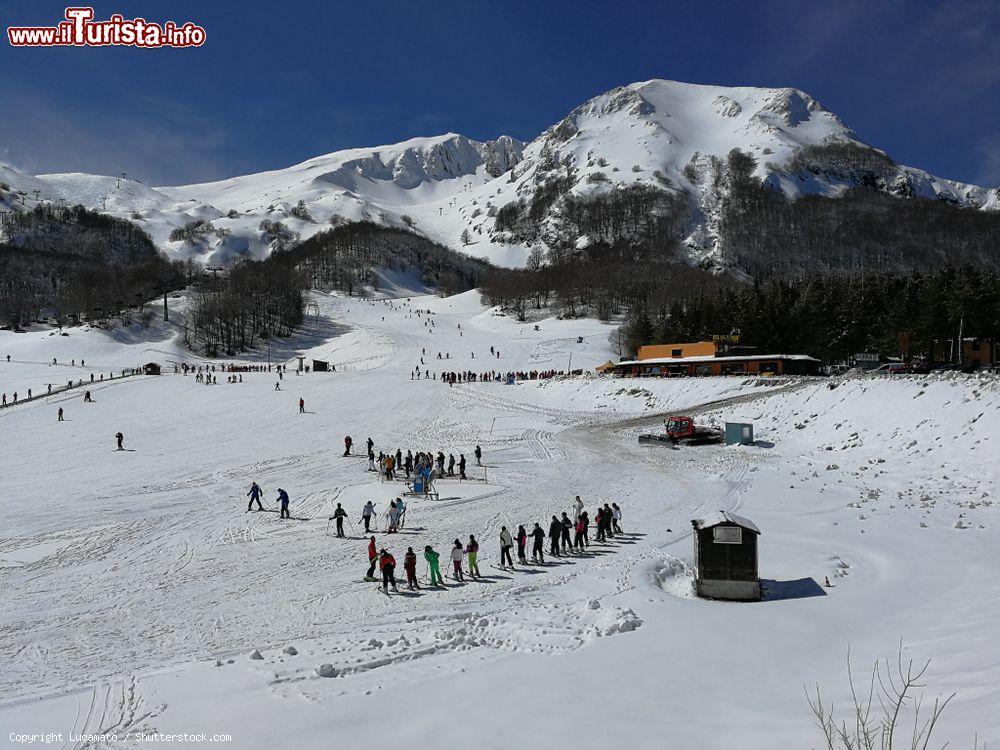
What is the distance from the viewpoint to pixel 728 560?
466 inches

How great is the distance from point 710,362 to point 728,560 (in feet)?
134

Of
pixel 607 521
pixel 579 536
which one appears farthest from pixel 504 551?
pixel 607 521

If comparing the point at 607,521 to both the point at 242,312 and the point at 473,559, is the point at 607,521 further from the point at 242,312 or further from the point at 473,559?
the point at 242,312

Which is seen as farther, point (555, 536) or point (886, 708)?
point (555, 536)

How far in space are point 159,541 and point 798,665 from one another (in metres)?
15.9

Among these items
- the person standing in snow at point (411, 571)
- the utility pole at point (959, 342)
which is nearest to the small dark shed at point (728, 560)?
the person standing in snow at point (411, 571)

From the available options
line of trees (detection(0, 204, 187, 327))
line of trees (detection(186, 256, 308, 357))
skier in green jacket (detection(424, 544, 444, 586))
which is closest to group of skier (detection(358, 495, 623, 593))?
skier in green jacket (detection(424, 544, 444, 586))

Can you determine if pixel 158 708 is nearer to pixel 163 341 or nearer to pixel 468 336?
pixel 468 336

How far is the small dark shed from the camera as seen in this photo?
1173 cm

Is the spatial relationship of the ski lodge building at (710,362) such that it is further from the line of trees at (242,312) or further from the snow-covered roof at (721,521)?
the line of trees at (242,312)

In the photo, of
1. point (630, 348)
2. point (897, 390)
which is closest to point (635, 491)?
point (897, 390)

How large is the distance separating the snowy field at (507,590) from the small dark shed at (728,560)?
0.67m

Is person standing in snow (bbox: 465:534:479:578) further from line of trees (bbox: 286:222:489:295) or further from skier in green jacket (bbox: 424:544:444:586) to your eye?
line of trees (bbox: 286:222:489:295)

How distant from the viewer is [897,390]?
27.9 meters
